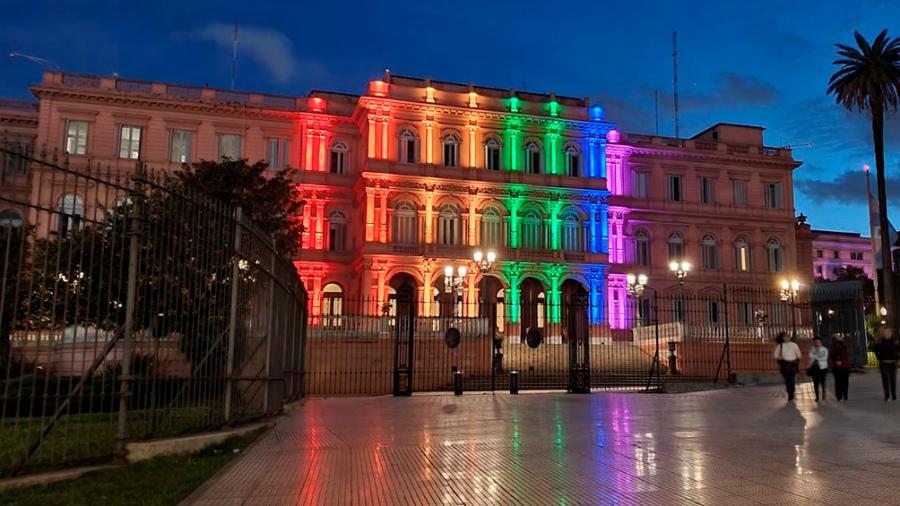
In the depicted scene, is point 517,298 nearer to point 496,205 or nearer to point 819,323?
point 496,205

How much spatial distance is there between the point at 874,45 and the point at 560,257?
21.3 meters

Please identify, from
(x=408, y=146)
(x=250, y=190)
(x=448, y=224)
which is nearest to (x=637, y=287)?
(x=448, y=224)

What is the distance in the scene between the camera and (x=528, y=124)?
152 ft

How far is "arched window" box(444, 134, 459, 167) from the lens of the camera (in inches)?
1778

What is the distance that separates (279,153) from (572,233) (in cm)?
1874

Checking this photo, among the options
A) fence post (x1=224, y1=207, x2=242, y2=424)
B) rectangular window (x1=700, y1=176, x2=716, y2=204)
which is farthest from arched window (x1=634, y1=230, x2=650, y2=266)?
fence post (x1=224, y1=207, x2=242, y2=424)

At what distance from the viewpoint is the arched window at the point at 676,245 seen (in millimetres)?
50906

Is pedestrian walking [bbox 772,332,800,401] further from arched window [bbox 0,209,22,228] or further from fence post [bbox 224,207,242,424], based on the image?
arched window [bbox 0,209,22,228]

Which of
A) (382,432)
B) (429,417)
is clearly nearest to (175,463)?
(382,432)

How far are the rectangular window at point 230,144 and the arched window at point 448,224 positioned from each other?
1272cm

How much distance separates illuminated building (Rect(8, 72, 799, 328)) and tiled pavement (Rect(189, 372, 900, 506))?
94.1ft

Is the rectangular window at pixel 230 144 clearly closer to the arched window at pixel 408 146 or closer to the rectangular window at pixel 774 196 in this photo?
the arched window at pixel 408 146

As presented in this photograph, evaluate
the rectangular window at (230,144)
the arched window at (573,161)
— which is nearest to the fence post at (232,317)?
the rectangular window at (230,144)

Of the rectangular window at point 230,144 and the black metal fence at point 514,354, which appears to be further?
the rectangular window at point 230,144
